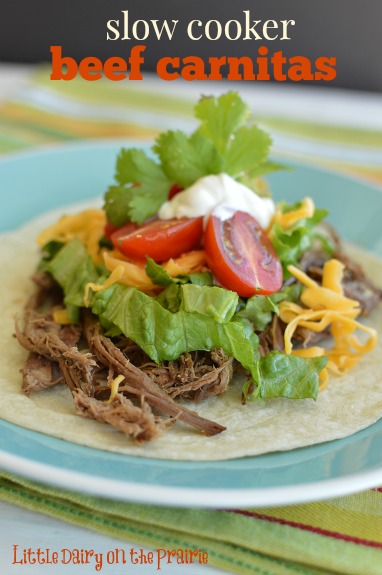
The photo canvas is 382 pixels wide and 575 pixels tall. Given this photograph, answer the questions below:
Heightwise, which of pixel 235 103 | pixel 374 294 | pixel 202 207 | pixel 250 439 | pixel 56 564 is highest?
pixel 235 103

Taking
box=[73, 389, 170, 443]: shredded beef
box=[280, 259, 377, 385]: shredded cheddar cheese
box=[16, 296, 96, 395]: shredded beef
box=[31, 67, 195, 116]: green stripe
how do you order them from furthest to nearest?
box=[31, 67, 195, 116]: green stripe, box=[280, 259, 377, 385]: shredded cheddar cheese, box=[16, 296, 96, 395]: shredded beef, box=[73, 389, 170, 443]: shredded beef

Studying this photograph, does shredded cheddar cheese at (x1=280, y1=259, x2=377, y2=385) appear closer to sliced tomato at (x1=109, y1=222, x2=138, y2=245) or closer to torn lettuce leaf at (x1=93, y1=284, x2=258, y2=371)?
torn lettuce leaf at (x1=93, y1=284, x2=258, y2=371)

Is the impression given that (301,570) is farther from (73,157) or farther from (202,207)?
(73,157)

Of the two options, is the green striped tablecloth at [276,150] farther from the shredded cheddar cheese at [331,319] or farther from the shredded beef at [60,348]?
the shredded cheddar cheese at [331,319]

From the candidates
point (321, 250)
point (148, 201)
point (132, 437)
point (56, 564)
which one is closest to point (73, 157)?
point (148, 201)

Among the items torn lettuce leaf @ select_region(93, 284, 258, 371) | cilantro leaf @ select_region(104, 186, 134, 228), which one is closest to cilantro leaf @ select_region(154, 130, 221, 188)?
cilantro leaf @ select_region(104, 186, 134, 228)

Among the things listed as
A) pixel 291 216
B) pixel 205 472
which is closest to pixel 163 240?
pixel 291 216

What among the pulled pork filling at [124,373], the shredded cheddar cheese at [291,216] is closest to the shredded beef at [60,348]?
the pulled pork filling at [124,373]
